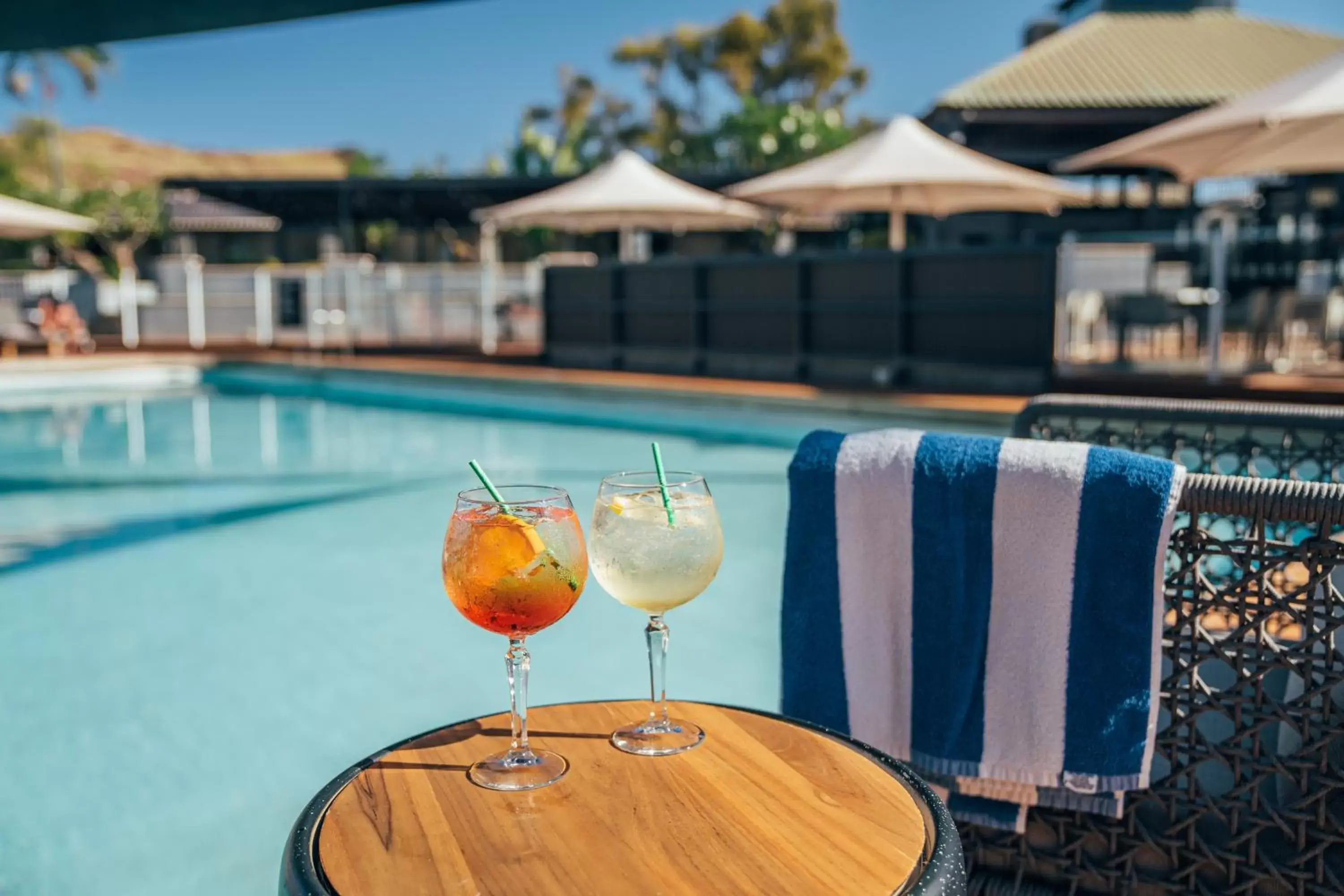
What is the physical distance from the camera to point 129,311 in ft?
63.5

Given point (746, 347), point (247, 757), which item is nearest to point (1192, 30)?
point (746, 347)

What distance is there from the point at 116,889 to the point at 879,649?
83.2 inches

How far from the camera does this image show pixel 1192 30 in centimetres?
1962

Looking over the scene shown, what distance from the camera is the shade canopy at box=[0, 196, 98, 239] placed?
15.4 m

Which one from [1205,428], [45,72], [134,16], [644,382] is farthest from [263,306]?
[45,72]

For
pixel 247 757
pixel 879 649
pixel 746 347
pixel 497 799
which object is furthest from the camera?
pixel 746 347

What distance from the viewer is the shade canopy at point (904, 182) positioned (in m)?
10.4

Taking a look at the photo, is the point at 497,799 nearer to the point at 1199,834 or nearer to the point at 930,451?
the point at 930,451

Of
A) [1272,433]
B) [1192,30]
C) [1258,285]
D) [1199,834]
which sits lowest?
[1199,834]

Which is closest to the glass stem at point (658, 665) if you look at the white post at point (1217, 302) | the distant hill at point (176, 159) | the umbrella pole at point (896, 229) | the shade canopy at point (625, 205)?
the white post at point (1217, 302)

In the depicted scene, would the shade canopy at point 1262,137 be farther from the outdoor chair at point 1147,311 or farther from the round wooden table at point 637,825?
the round wooden table at point 637,825

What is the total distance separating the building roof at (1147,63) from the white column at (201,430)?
10808mm

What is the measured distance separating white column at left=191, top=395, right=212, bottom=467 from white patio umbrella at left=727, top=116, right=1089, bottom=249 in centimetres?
553

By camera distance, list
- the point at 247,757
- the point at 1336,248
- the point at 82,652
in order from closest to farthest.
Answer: the point at 247,757, the point at 82,652, the point at 1336,248
